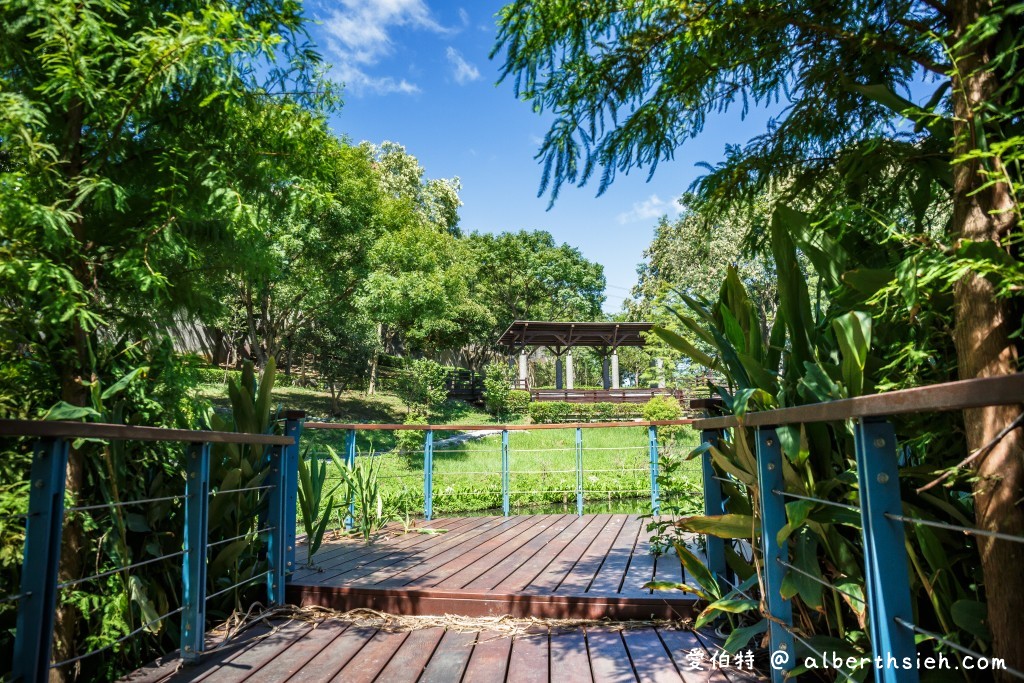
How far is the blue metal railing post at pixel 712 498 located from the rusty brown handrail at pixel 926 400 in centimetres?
107

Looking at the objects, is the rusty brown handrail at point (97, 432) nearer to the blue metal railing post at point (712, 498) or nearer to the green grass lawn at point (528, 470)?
the blue metal railing post at point (712, 498)

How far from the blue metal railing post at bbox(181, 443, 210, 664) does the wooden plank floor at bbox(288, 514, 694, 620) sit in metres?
0.84

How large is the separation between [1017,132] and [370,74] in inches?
929

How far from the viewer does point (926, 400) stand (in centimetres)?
93

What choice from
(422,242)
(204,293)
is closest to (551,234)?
(422,242)

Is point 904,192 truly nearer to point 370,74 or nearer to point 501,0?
point 501,0

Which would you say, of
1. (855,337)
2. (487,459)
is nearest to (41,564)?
(855,337)

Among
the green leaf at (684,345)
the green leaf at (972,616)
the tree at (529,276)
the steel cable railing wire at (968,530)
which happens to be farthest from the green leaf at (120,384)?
the tree at (529,276)

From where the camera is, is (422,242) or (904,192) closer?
(904,192)

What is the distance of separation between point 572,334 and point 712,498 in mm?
19150

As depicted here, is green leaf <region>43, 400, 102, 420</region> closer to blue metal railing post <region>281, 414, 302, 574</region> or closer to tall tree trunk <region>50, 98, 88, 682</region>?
tall tree trunk <region>50, 98, 88, 682</region>

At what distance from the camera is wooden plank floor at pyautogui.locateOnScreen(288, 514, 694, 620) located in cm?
266

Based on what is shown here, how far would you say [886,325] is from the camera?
5.49ft

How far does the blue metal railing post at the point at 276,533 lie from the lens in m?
2.84
